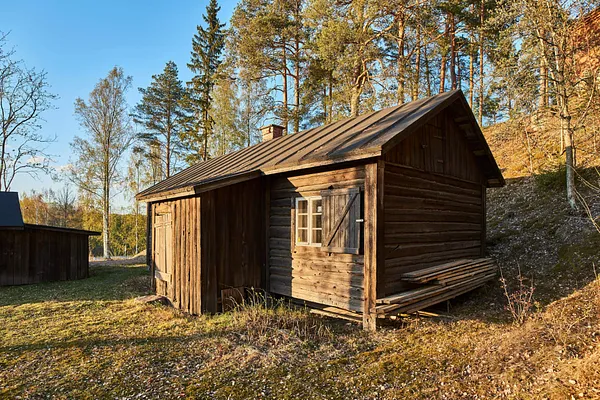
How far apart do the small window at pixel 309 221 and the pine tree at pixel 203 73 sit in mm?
20768

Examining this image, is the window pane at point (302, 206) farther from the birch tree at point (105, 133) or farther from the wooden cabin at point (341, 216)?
the birch tree at point (105, 133)

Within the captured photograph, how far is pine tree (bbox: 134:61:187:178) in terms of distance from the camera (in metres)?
28.1

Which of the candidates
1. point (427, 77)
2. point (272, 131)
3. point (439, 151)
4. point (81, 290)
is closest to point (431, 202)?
point (439, 151)

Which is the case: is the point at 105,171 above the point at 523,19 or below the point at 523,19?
below

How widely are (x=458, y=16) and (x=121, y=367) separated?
67.6ft

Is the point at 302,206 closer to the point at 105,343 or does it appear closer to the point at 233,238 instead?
the point at 233,238

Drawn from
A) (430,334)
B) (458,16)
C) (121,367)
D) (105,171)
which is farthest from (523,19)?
(105,171)

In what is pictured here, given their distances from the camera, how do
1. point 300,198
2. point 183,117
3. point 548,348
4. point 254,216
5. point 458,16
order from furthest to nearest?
point 183,117
point 458,16
point 254,216
point 300,198
point 548,348

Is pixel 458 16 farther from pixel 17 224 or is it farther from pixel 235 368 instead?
pixel 17 224

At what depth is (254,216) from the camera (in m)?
9.05

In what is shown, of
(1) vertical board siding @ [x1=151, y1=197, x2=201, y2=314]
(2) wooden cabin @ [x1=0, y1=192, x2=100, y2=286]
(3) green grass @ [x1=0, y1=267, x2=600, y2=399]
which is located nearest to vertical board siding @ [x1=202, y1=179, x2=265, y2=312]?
(1) vertical board siding @ [x1=151, y1=197, x2=201, y2=314]

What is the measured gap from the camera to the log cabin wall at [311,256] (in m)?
7.16

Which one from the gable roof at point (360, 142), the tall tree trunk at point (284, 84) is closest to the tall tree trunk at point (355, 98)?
the tall tree trunk at point (284, 84)

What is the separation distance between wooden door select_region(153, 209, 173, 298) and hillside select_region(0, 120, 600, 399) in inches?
35.2
